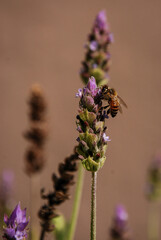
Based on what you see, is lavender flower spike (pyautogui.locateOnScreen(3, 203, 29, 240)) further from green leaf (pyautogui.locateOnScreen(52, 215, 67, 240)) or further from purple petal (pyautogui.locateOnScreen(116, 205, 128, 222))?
purple petal (pyautogui.locateOnScreen(116, 205, 128, 222))

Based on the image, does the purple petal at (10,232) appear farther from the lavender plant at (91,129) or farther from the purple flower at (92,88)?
the purple flower at (92,88)

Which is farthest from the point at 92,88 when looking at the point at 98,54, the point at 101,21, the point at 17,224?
the point at 101,21

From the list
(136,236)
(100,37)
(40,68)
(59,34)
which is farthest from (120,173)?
(100,37)

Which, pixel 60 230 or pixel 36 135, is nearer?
pixel 60 230

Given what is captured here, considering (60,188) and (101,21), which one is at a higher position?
(101,21)

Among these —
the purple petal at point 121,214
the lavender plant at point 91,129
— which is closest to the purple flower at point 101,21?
the lavender plant at point 91,129

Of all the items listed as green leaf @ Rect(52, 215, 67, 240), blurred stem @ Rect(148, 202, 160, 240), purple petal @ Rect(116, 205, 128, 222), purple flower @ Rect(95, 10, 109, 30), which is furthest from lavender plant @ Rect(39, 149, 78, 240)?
blurred stem @ Rect(148, 202, 160, 240)

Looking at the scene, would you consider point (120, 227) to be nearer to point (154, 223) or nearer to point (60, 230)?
point (60, 230)
